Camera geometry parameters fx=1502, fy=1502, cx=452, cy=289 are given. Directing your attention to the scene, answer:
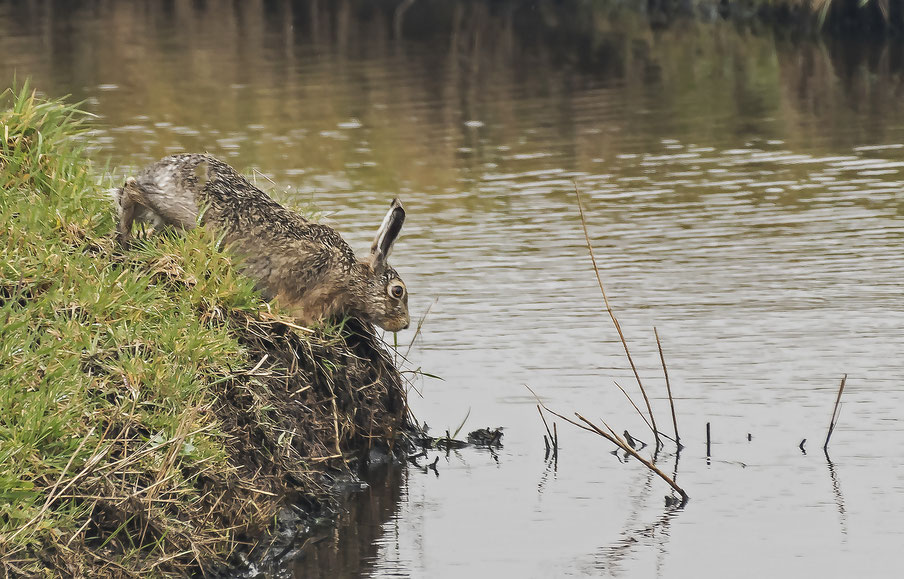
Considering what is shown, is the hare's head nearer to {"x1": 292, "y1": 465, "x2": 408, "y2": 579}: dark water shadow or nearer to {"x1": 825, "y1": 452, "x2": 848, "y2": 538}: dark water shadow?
{"x1": 292, "y1": 465, "x2": 408, "y2": 579}: dark water shadow

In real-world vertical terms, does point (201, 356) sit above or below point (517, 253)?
above

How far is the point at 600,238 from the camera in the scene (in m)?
15.6

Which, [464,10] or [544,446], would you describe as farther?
[464,10]

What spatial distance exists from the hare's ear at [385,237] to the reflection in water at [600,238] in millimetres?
1321

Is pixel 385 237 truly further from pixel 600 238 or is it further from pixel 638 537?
pixel 600 238

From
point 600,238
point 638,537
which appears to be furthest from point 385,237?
point 600,238

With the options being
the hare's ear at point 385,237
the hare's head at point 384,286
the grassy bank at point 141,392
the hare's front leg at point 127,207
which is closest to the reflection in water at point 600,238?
the grassy bank at point 141,392

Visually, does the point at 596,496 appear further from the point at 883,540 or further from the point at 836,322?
the point at 836,322

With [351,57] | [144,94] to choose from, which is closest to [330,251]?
[144,94]

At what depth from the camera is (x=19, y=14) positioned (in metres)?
45.4

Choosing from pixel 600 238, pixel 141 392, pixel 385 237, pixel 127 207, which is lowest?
pixel 600 238

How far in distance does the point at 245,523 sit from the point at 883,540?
3.32 m

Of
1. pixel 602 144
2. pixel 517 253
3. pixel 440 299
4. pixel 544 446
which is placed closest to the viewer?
pixel 544 446

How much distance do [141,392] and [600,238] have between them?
29.2 ft
